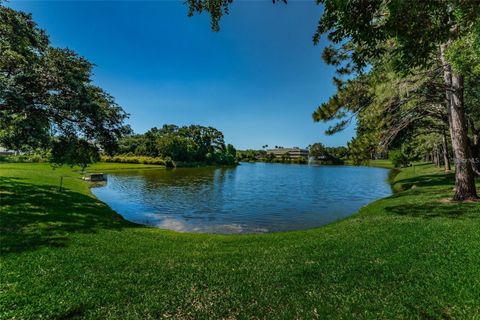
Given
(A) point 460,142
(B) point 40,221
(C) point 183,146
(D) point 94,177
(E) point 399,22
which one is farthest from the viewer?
(C) point 183,146

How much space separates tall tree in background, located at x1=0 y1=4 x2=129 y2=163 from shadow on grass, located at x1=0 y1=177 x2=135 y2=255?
9.93ft

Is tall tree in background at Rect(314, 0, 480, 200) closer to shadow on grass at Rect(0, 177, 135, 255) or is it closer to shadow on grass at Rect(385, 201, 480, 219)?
shadow on grass at Rect(385, 201, 480, 219)

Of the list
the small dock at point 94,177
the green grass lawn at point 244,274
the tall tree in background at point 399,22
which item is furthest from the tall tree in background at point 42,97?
the small dock at point 94,177

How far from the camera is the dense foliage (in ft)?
272

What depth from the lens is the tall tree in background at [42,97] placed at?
39.0ft

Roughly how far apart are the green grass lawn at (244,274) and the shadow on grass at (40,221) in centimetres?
7

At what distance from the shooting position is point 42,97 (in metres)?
14.1

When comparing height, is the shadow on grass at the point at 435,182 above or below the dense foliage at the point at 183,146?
below

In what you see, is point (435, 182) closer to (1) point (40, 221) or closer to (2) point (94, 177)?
(1) point (40, 221)

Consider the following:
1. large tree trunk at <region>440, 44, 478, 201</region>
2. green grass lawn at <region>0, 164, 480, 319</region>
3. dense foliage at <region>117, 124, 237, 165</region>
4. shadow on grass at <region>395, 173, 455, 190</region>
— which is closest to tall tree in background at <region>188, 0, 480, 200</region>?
green grass lawn at <region>0, 164, 480, 319</region>

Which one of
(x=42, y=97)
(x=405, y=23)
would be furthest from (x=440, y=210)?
(x=42, y=97)

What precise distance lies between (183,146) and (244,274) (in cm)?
8063

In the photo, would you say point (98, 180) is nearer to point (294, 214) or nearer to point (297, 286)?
point (294, 214)

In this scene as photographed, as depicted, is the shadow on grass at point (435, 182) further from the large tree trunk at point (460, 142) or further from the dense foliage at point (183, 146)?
the dense foliage at point (183, 146)
